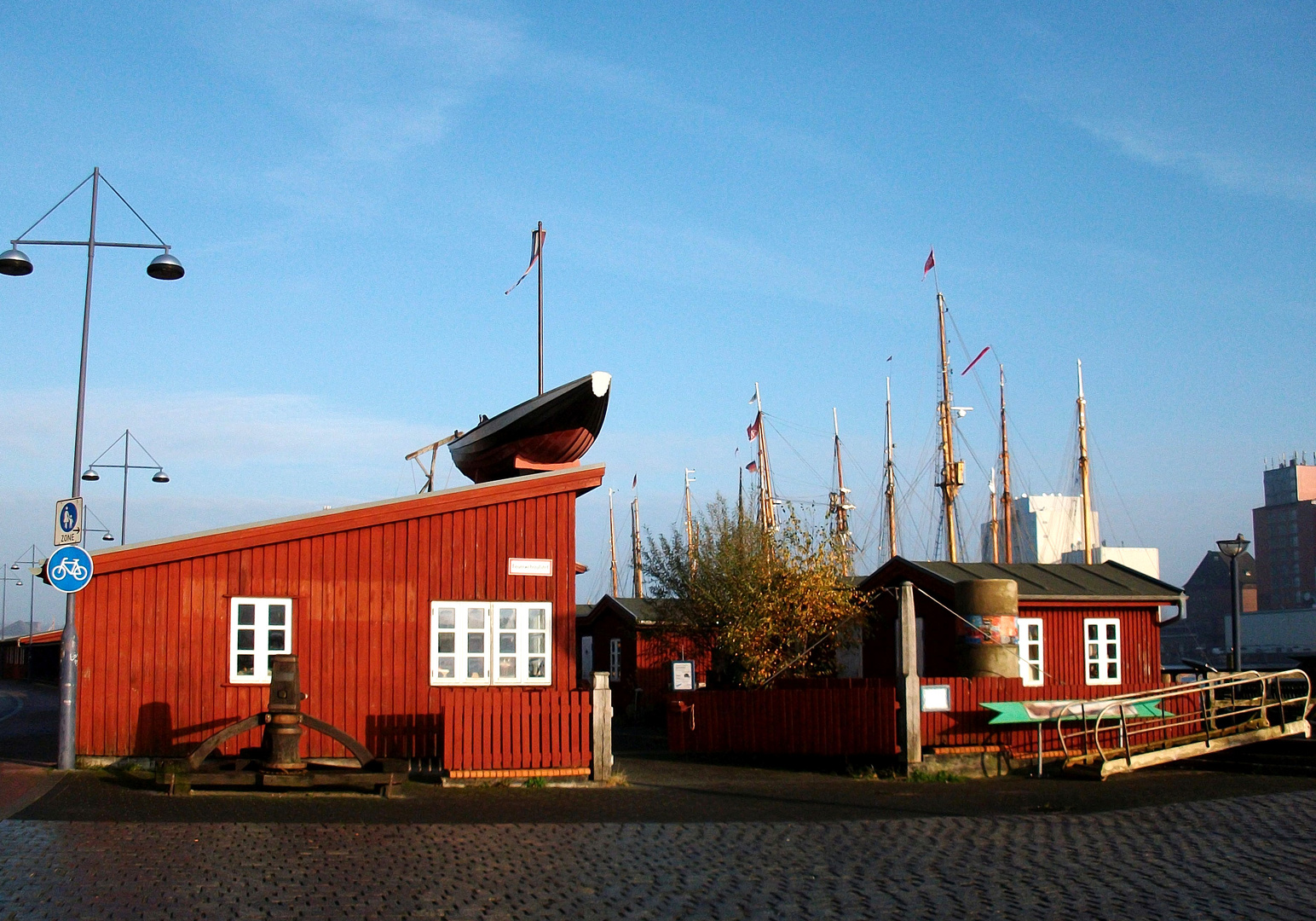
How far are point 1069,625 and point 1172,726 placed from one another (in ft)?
17.3

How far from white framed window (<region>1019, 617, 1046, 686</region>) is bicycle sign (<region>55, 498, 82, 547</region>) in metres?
16.3

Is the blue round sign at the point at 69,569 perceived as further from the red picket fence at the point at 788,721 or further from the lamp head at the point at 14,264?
the red picket fence at the point at 788,721

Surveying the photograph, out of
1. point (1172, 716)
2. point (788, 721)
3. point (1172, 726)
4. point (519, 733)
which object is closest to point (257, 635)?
point (519, 733)

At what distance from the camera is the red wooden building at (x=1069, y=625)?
23.1 metres

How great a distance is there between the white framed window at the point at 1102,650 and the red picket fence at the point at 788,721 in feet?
21.0

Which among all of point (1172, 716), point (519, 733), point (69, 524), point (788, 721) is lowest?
point (788, 721)

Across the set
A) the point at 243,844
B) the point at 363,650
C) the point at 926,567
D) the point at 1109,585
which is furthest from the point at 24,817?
the point at 1109,585

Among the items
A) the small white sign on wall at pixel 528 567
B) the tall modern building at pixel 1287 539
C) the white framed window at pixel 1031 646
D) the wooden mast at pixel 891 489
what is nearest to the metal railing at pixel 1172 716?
the white framed window at pixel 1031 646

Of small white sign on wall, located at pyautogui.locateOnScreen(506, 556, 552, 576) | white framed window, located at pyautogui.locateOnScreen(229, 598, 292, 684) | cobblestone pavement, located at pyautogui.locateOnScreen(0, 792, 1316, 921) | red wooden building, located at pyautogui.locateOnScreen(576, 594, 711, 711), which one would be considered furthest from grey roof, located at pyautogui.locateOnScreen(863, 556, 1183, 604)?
white framed window, located at pyautogui.locateOnScreen(229, 598, 292, 684)

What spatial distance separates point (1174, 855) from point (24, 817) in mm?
10988

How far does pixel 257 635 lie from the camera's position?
16656 millimetres

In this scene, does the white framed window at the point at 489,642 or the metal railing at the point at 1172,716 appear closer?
the white framed window at the point at 489,642

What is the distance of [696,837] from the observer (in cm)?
1177

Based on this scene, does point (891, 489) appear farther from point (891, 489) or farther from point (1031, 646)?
point (1031, 646)
